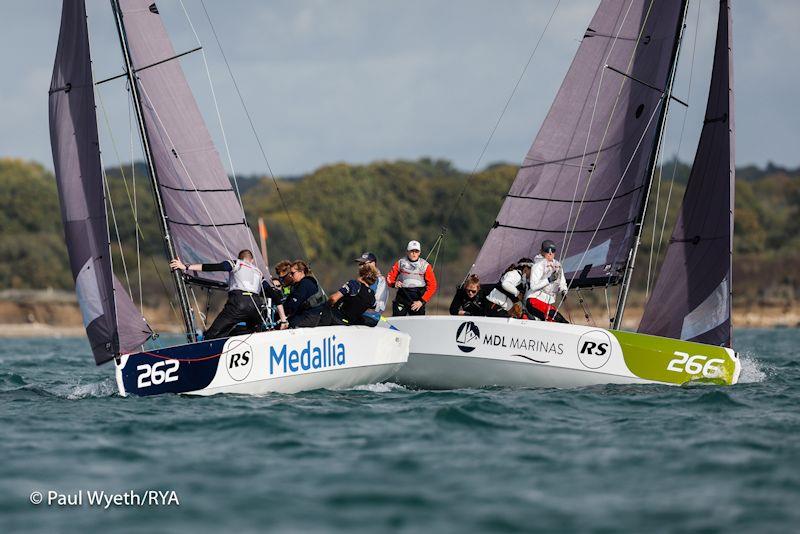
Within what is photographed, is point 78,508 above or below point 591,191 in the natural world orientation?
below

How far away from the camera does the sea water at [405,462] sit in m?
6.56

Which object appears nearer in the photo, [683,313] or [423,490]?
[423,490]

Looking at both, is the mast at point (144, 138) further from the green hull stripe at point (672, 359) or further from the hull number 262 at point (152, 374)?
the green hull stripe at point (672, 359)

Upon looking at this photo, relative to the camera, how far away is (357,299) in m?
12.7

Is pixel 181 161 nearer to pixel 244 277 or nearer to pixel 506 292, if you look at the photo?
pixel 244 277

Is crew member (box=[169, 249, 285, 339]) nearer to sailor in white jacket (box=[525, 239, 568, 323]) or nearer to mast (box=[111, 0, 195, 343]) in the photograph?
mast (box=[111, 0, 195, 343])

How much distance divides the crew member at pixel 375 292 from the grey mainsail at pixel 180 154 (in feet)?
5.03

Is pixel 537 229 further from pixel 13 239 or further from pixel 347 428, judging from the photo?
pixel 13 239

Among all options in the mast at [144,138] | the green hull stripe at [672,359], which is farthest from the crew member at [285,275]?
the green hull stripe at [672,359]

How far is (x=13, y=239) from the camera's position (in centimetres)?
5588

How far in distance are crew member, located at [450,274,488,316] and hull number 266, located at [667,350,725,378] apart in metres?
2.26

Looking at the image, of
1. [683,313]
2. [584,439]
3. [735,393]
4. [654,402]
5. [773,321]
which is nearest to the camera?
[584,439]

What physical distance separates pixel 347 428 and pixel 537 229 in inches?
245

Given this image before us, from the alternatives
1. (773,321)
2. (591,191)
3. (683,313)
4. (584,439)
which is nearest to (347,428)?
(584,439)
